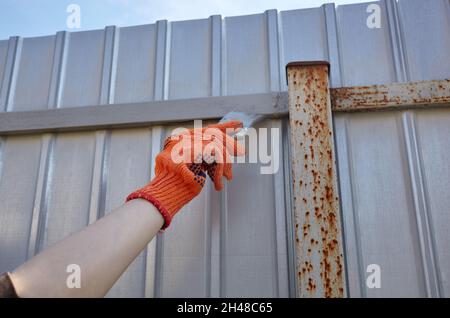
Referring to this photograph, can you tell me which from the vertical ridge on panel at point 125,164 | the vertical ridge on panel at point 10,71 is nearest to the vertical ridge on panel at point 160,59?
the vertical ridge on panel at point 125,164

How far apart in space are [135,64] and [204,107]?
1.37 feet

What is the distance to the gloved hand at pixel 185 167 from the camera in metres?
1.13

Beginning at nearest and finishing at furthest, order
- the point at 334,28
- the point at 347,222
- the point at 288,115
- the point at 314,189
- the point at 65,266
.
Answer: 1. the point at 65,266
2. the point at 314,189
3. the point at 347,222
4. the point at 288,115
5. the point at 334,28

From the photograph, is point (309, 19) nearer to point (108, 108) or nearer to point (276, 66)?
point (276, 66)

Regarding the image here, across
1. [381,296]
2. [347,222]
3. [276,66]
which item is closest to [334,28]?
[276,66]

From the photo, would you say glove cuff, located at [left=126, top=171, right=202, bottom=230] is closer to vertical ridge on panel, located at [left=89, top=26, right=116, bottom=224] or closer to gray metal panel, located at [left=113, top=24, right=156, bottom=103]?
vertical ridge on panel, located at [left=89, top=26, right=116, bottom=224]

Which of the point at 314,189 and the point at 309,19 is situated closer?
the point at 314,189

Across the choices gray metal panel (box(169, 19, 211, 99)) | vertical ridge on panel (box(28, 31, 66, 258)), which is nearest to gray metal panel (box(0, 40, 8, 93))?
vertical ridge on panel (box(28, 31, 66, 258))

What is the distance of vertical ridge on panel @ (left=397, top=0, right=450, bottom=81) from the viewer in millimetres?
1583

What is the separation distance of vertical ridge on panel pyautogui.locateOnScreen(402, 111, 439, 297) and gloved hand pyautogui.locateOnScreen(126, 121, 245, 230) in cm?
65

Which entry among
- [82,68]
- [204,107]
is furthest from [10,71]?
[204,107]

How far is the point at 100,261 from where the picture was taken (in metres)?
0.91

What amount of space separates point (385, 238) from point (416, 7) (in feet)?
3.10

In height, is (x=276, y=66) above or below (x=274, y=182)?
above
